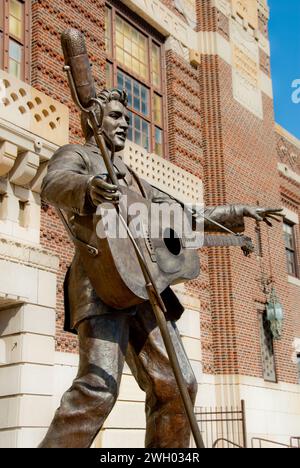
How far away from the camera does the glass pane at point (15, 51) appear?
1214cm

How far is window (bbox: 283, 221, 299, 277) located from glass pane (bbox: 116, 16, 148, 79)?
26.4 feet

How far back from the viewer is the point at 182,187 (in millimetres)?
15539

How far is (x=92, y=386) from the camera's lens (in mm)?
3822

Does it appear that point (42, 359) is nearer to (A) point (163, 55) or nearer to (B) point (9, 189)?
(B) point (9, 189)

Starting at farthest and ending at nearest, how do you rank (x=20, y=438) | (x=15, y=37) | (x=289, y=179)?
(x=289, y=179) < (x=15, y=37) < (x=20, y=438)

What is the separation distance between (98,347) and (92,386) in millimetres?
242

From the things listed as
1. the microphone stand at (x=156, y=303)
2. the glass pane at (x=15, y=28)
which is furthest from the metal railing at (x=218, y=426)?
the microphone stand at (x=156, y=303)

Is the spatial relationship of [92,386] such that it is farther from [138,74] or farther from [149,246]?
[138,74]

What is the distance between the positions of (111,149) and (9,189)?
6.68 m

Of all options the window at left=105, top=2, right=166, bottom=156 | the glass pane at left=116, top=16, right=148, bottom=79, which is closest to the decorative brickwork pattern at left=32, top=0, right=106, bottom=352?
the window at left=105, top=2, right=166, bottom=156

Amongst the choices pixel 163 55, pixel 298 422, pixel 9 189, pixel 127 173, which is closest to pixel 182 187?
pixel 163 55

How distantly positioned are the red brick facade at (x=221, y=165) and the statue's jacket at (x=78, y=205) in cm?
862

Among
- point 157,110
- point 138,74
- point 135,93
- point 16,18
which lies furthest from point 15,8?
point 157,110

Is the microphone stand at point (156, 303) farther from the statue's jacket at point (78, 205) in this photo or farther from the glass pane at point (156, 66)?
the glass pane at point (156, 66)
